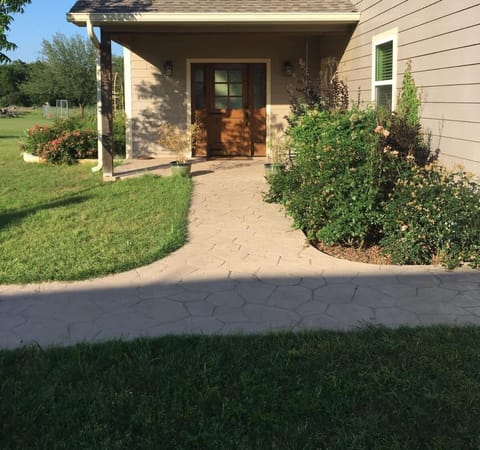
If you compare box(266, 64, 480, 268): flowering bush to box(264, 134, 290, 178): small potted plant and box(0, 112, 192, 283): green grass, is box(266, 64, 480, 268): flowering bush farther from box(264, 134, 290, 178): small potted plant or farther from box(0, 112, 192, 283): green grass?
box(264, 134, 290, 178): small potted plant

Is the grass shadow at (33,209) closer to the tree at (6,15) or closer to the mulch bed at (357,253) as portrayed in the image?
the tree at (6,15)

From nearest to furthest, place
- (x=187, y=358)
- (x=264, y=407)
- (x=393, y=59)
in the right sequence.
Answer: (x=264, y=407) → (x=187, y=358) → (x=393, y=59)

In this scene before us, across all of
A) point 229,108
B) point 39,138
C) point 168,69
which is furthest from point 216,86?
point 39,138

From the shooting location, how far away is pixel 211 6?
10133mm

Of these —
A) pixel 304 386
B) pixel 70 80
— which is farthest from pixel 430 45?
pixel 70 80

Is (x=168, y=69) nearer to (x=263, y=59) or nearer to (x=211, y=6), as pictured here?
(x=263, y=59)

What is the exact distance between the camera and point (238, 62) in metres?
13.1

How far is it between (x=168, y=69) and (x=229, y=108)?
1729 mm

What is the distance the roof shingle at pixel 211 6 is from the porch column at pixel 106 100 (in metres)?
0.54

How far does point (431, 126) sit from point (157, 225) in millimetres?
3669

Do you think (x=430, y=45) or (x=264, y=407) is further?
(x=430, y=45)

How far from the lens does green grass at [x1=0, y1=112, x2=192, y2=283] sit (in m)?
5.32

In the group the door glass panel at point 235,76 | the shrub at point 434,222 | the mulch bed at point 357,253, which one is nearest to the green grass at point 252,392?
the shrub at point 434,222

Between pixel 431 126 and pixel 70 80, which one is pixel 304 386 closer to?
pixel 431 126
